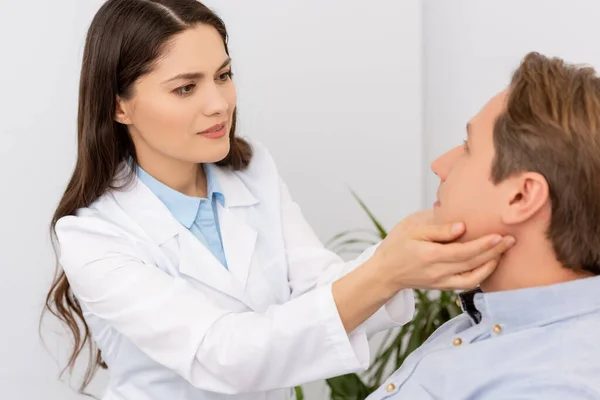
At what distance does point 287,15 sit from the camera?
2453 mm

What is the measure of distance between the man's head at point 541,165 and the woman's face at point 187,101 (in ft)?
1.77

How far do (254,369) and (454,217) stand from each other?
43 centimetres

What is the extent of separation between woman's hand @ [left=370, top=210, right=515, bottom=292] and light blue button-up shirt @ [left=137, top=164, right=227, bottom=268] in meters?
0.50

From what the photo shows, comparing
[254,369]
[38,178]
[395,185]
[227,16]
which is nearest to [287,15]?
[227,16]

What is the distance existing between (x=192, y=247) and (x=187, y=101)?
11.3 inches

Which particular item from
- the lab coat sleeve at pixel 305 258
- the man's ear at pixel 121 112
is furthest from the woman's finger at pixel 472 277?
the man's ear at pixel 121 112

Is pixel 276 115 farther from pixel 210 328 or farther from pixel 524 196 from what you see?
pixel 524 196

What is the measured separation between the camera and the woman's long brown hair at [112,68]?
64.6 inches

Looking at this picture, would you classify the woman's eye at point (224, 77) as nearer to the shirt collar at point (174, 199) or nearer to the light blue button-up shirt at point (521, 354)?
the shirt collar at point (174, 199)

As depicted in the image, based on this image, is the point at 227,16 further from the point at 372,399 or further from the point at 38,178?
the point at 372,399

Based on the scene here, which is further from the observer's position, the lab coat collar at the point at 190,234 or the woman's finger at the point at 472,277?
the lab coat collar at the point at 190,234

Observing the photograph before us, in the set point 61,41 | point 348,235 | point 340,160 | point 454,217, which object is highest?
point 61,41

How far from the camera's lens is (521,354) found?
1.21m

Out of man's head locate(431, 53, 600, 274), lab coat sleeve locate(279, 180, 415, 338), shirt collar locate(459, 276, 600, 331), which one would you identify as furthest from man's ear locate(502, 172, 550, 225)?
lab coat sleeve locate(279, 180, 415, 338)
